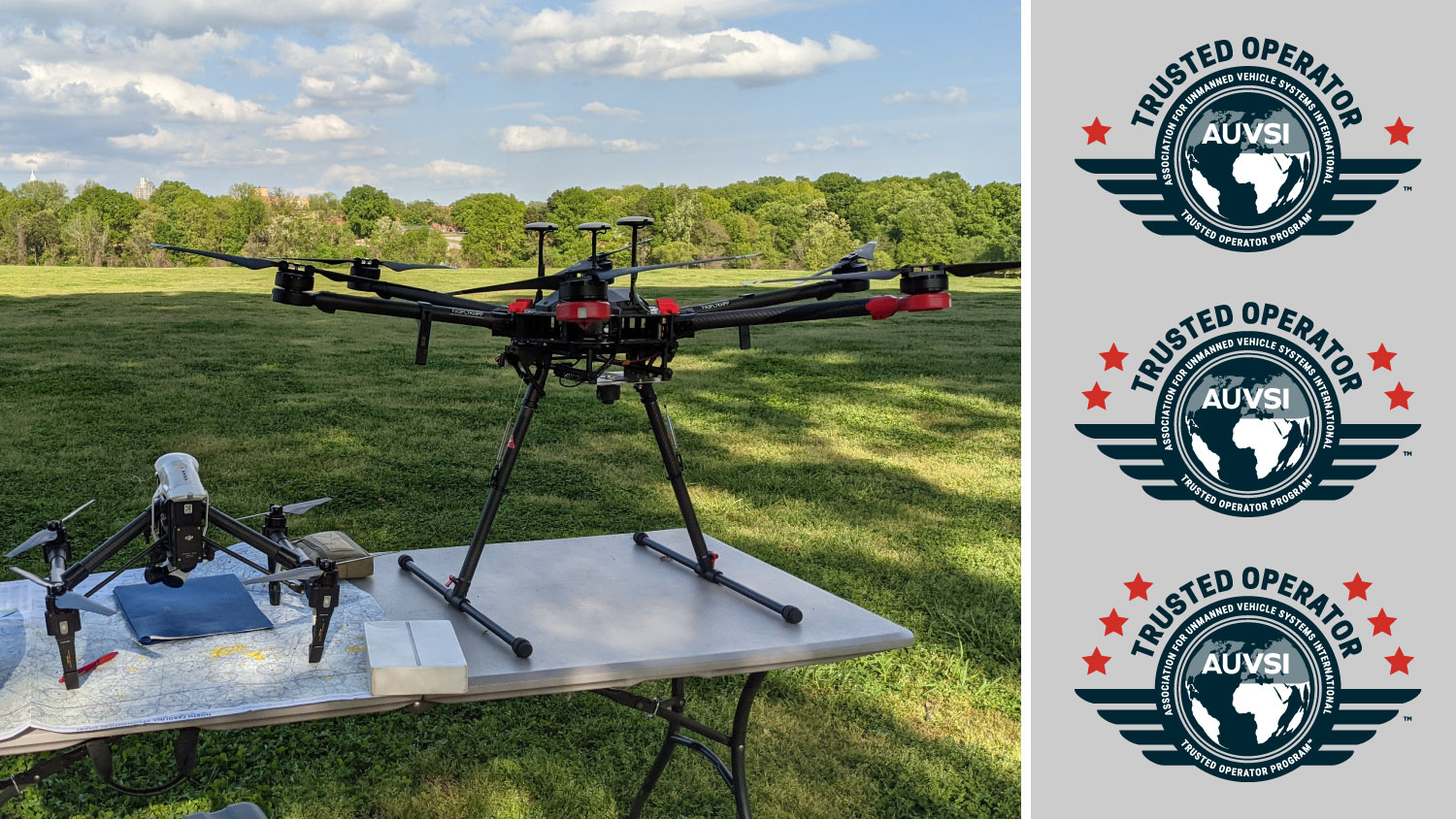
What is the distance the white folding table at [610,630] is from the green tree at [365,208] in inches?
1040

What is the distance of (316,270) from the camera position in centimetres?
248

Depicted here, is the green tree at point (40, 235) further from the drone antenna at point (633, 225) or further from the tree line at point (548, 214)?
the drone antenna at point (633, 225)

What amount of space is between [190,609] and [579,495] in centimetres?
510

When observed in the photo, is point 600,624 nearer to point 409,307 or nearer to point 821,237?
point 409,307

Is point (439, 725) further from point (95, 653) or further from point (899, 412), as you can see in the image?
point (899, 412)

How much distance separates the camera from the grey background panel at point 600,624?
249 centimetres

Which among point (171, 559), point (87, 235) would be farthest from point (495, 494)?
point (87, 235)

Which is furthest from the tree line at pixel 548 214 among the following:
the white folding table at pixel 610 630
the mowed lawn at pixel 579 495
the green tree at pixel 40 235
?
the white folding table at pixel 610 630

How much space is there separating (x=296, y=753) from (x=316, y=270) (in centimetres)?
250

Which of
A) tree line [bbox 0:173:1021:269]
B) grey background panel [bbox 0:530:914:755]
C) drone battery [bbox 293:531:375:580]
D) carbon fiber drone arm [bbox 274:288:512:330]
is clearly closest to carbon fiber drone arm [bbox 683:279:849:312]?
carbon fiber drone arm [bbox 274:288:512:330]

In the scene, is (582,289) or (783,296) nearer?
(582,289)

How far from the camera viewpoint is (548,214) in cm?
2306

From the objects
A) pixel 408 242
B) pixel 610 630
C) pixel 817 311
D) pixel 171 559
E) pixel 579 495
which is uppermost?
pixel 408 242

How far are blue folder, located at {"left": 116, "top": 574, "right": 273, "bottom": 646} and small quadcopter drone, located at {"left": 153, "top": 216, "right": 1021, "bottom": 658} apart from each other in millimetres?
496
